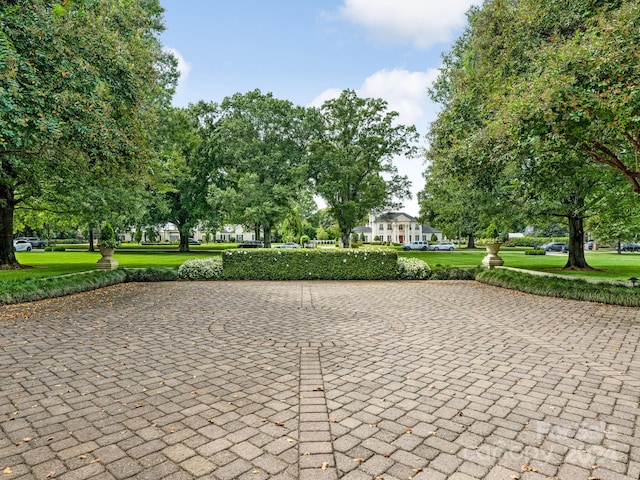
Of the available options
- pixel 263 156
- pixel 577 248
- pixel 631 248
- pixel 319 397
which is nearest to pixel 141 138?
pixel 319 397

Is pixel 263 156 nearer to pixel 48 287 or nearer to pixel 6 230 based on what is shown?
pixel 6 230

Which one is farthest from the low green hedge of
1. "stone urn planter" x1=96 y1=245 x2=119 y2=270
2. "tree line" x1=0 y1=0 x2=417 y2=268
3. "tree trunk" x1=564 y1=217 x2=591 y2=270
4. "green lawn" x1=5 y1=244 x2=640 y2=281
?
"tree trunk" x1=564 y1=217 x2=591 y2=270

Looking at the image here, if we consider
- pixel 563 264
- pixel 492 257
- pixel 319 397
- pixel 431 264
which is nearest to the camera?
pixel 319 397

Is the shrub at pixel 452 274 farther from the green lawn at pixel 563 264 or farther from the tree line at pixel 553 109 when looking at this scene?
the tree line at pixel 553 109

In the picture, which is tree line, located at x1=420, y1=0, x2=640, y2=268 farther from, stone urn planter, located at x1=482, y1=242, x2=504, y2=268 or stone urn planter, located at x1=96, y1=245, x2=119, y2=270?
stone urn planter, located at x1=96, y1=245, x2=119, y2=270

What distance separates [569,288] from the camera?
10.4m

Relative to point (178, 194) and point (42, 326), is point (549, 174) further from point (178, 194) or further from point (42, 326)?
point (178, 194)

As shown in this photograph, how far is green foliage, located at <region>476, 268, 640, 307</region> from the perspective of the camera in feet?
30.5

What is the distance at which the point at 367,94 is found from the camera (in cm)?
2991

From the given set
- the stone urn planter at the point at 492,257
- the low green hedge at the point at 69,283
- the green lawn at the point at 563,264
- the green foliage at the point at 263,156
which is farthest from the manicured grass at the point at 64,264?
the green lawn at the point at 563,264

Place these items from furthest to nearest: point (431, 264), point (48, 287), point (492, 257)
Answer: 1. point (431, 264)
2. point (492, 257)
3. point (48, 287)

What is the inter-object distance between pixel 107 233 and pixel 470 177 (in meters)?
14.4

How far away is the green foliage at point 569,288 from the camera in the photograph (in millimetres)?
9281

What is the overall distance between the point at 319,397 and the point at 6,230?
19.8m
